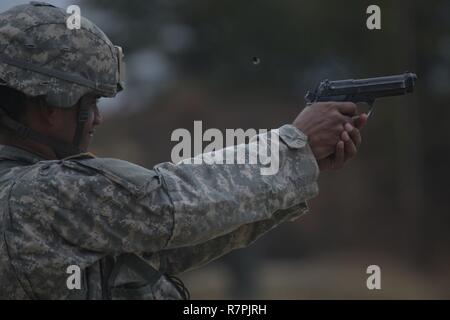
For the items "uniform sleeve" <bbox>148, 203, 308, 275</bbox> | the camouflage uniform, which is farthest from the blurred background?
the camouflage uniform

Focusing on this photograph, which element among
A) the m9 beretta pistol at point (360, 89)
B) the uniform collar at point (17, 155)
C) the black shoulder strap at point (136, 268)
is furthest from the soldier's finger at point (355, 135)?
the uniform collar at point (17, 155)

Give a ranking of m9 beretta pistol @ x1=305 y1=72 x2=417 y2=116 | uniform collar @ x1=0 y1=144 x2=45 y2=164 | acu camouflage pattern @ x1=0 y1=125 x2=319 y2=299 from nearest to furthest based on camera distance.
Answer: acu camouflage pattern @ x1=0 y1=125 x2=319 y2=299
uniform collar @ x1=0 y1=144 x2=45 y2=164
m9 beretta pistol @ x1=305 y1=72 x2=417 y2=116

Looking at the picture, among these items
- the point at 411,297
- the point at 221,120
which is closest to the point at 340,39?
the point at 221,120

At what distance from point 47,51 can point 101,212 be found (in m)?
0.64

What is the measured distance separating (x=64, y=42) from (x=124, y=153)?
737 inches

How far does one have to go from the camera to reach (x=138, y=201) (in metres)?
3.05

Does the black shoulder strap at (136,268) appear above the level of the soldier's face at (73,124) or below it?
below

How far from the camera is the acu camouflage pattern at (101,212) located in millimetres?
3043

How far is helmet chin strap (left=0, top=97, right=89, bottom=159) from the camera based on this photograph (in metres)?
3.34

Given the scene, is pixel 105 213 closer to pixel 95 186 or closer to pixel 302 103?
pixel 95 186

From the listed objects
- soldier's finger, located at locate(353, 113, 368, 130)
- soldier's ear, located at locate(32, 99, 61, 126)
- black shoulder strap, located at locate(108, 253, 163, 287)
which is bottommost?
black shoulder strap, located at locate(108, 253, 163, 287)

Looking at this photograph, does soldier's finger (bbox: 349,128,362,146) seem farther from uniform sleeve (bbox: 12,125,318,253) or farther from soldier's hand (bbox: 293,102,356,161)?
uniform sleeve (bbox: 12,125,318,253)

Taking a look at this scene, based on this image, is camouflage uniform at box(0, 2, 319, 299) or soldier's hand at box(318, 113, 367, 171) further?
soldier's hand at box(318, 113, 367, 171)

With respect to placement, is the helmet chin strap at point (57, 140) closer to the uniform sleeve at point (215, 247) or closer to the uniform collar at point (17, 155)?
the uniform collar at point (17, 155)
